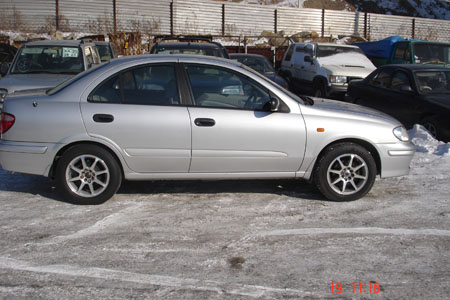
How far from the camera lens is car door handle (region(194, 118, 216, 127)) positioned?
5.51 metres

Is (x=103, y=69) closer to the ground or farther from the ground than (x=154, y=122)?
farther from the ground

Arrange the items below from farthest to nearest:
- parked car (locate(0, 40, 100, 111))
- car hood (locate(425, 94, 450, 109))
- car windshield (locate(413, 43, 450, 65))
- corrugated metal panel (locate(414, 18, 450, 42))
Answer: corrugated metal panel (locate(414, 18, 450, 42)) < car windshield (locate(413, 43, 450, 65)) < parked car (locate(0, 40, 100, 111)) < car hood (locate(425, 94, 450, 109))

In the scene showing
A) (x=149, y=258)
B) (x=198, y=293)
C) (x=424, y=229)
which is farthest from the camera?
(x=424, y=229)

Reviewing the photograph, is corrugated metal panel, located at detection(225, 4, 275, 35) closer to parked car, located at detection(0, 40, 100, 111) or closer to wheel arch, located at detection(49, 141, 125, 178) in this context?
parked car, located at detection(0, 40, 100, 111)

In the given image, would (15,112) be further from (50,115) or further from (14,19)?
(14,19)

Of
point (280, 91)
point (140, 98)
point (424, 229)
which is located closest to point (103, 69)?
point (140, 98)

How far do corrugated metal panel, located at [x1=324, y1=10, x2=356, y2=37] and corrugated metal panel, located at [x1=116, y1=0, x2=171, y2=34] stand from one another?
31.6 ft

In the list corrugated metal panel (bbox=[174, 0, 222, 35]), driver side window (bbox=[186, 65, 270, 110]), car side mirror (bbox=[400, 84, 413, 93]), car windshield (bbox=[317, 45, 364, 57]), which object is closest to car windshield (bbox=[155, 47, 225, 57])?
car side mirror (bbox=[400, 84, 413, 93])

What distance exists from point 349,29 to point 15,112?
28.0 meters

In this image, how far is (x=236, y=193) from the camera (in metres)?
6.16

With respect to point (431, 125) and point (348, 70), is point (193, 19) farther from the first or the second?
point (431, 125)

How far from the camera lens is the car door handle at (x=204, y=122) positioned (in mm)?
5512

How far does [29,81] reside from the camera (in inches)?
354
